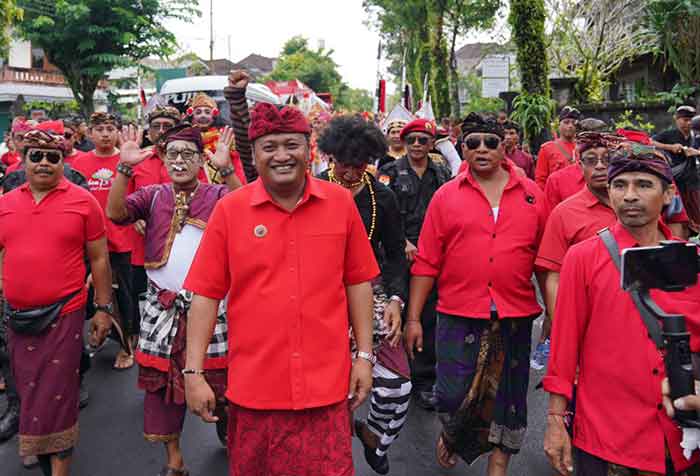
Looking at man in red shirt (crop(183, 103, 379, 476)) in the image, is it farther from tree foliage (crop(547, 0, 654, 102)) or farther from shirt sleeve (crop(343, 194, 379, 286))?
tree foliage (crop(547, 0, 654, 102))

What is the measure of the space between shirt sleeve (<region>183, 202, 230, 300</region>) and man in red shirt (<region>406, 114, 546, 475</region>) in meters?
1.48

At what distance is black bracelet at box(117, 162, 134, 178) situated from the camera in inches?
155

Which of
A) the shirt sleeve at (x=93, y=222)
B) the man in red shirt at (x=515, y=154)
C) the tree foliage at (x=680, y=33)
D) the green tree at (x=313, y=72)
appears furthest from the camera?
the green tree at (x=313, y=72)

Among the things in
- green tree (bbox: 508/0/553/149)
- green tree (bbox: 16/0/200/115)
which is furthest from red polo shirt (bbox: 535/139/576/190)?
green tree (bbox: 16/0/200/115)

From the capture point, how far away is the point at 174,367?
3852mm

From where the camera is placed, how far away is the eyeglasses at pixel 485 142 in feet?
12.9

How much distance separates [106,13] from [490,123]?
24.9m

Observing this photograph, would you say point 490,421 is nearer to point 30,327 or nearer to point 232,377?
point 232,377

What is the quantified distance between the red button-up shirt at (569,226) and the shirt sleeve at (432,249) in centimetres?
59

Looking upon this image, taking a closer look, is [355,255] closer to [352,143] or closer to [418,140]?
[352,143]

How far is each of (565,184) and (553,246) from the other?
131 cm

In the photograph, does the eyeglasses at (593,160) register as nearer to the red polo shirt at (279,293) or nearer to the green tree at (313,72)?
the red polo shirt at (279,293)

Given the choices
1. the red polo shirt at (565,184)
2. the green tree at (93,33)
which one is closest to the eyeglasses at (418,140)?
the red polo shirt at (565,184)

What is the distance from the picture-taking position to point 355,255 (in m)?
2.98
